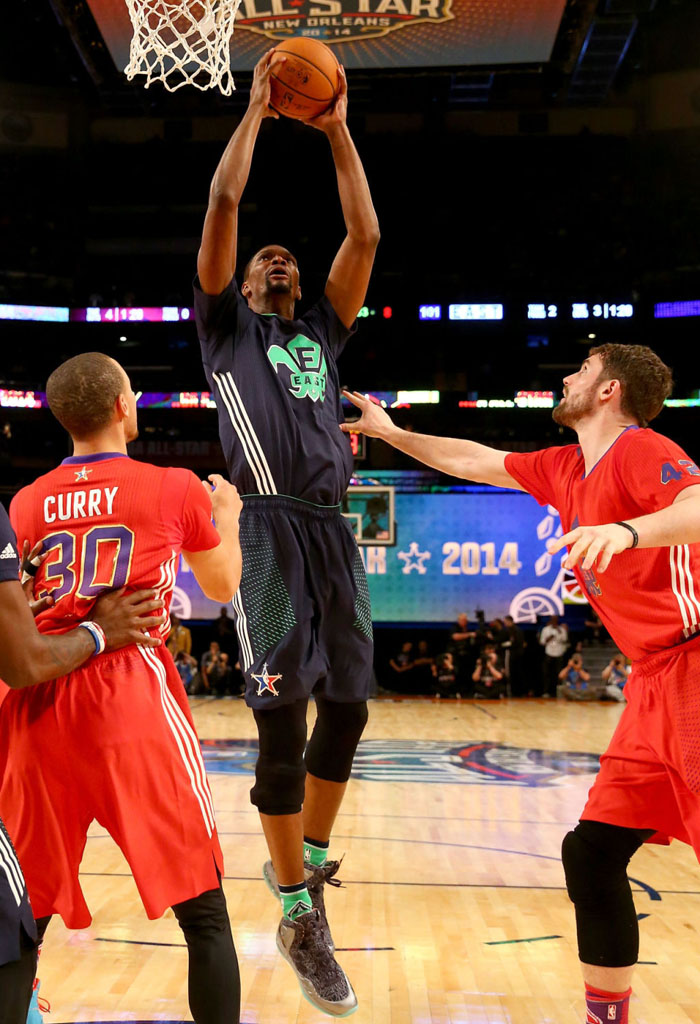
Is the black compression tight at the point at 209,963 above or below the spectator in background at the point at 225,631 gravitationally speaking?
above

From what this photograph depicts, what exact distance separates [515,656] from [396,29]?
10.3m

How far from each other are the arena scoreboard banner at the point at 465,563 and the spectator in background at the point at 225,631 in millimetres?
711

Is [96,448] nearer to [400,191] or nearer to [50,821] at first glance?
[50,821]

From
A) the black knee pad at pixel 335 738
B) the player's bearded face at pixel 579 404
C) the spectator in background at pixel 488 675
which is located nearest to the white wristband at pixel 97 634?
the black knee pad at pixel 335 738

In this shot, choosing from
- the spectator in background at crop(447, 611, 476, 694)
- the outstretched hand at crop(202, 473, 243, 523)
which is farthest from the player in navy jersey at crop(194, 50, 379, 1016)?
the spectator in background at crop(447, 611, 476, 694)

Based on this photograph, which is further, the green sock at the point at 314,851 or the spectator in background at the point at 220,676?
the spectator in background at the point at 220,676

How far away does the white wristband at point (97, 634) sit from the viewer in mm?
2471

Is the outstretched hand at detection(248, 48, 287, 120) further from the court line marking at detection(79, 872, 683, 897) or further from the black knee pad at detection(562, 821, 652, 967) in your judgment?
the court line marking at detection(79, 872, 683, 897)

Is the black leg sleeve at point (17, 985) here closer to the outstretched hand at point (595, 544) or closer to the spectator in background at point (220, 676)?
the outstretched hand at point (595, 544)

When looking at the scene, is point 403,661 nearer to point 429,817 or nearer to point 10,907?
point 429,817

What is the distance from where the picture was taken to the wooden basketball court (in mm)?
3521

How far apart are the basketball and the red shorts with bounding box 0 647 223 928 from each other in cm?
236

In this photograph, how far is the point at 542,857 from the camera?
579cm

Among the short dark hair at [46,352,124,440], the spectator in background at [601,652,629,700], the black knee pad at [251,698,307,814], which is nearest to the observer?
the short dark hair at [46,352,124,440]
